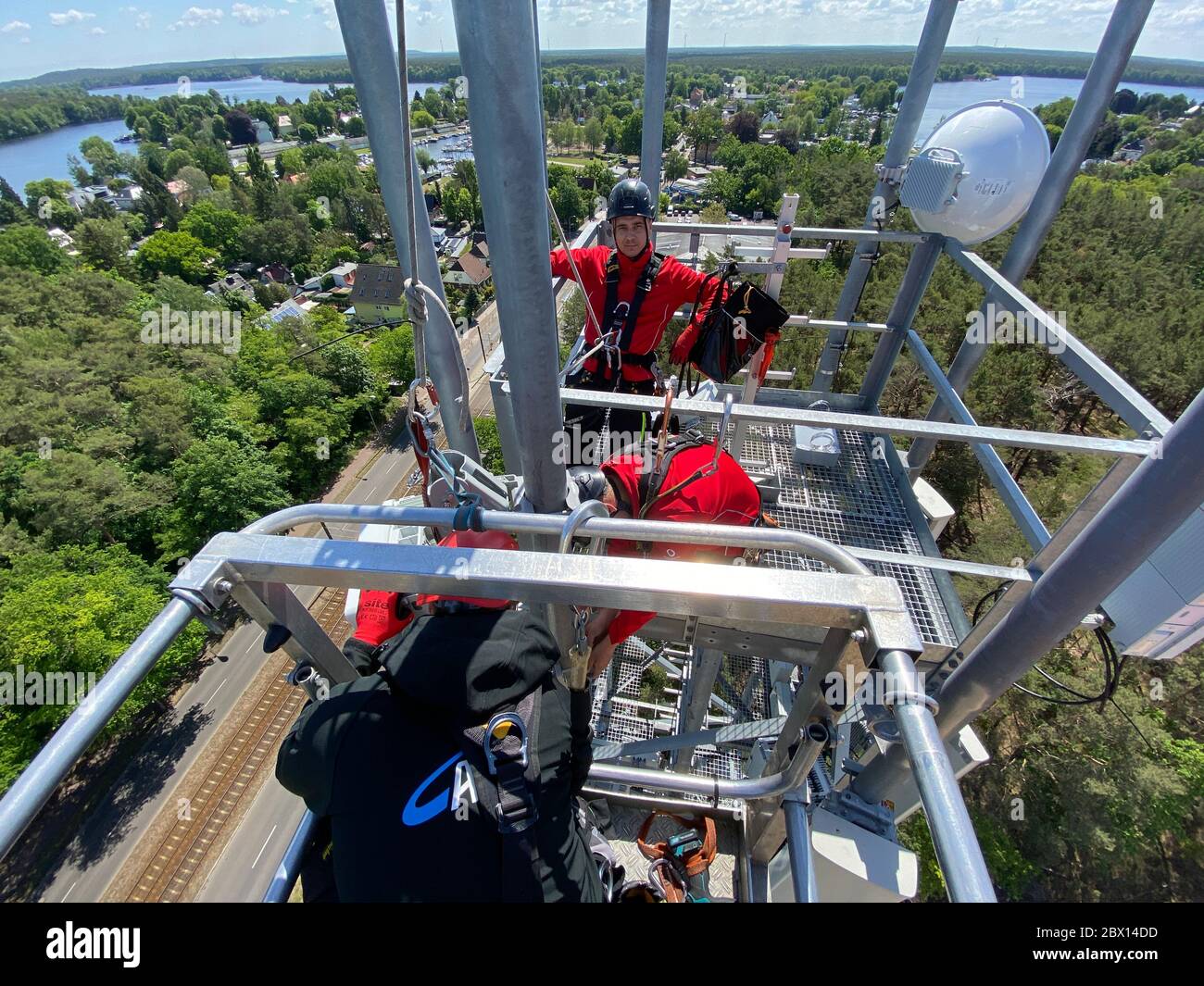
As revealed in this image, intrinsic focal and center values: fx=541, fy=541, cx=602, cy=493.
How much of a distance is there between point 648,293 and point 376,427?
89.5 feet

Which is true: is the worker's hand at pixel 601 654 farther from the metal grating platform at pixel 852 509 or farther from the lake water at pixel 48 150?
the lake water at pixel 48 150

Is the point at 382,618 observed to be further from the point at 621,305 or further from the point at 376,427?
the point at 376,427

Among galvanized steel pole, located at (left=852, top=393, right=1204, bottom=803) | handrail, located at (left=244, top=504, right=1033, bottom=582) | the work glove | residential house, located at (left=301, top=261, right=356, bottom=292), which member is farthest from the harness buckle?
residential house, located at (left=301, top=261, right=356, bottom=292)

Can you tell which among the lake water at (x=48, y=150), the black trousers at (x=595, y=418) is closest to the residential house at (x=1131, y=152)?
the lake water at (x=48, y=150)

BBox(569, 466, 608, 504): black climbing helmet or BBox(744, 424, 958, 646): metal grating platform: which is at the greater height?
BBox(569, 466, 608, 504): black climbing helmet

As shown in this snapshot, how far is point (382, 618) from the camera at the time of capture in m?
2.75

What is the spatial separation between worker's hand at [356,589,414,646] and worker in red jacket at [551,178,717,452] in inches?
91.5

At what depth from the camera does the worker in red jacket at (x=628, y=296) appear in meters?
4.71

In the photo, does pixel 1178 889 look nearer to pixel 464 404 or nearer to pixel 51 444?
pixel 464 404

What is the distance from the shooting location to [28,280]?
3284 cm

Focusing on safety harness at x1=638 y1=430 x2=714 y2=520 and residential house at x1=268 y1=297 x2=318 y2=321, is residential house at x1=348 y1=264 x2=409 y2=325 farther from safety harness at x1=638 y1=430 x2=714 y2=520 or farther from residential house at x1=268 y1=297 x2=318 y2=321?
safety harness at x1=638 y1=430 x2=714 y2=520

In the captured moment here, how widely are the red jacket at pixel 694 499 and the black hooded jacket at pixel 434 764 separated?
53.4 inches

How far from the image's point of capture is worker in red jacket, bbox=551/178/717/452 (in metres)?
4.71
